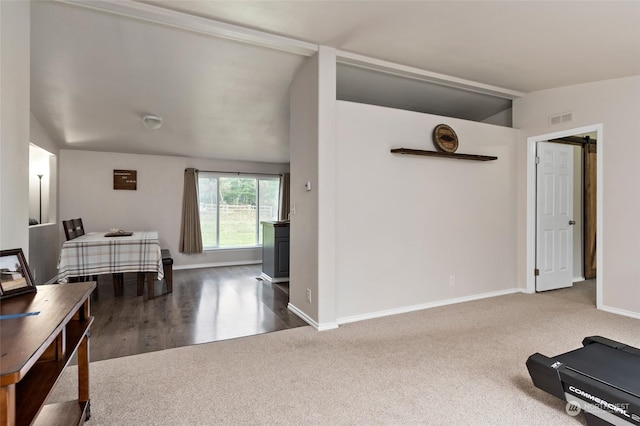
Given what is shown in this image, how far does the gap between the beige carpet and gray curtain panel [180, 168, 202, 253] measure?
372 cm

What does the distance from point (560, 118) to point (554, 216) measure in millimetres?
1315

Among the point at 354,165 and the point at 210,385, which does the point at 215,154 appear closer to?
the point at 354,165

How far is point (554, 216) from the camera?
444cm

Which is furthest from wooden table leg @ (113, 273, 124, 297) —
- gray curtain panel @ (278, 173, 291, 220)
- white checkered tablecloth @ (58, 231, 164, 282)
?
gray curtain panel @ (278, 173, 291, 220)

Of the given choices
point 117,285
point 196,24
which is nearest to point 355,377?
point 196,24

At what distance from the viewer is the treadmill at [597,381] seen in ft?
5.13

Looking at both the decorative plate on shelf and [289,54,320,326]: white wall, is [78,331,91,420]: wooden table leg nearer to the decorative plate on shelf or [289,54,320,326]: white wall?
[289,54,320,326]: white wall

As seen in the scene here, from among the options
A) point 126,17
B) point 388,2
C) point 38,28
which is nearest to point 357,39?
point 388,2

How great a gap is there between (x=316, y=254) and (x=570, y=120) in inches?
131

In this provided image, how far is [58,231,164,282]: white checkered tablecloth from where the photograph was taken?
12.1ft

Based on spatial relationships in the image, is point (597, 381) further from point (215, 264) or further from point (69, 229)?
point (215, 264)

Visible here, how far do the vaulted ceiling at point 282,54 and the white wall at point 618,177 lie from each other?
0.21 m

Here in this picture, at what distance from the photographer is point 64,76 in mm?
3250

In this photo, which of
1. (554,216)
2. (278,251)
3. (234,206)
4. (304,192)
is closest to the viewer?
(304,192)
